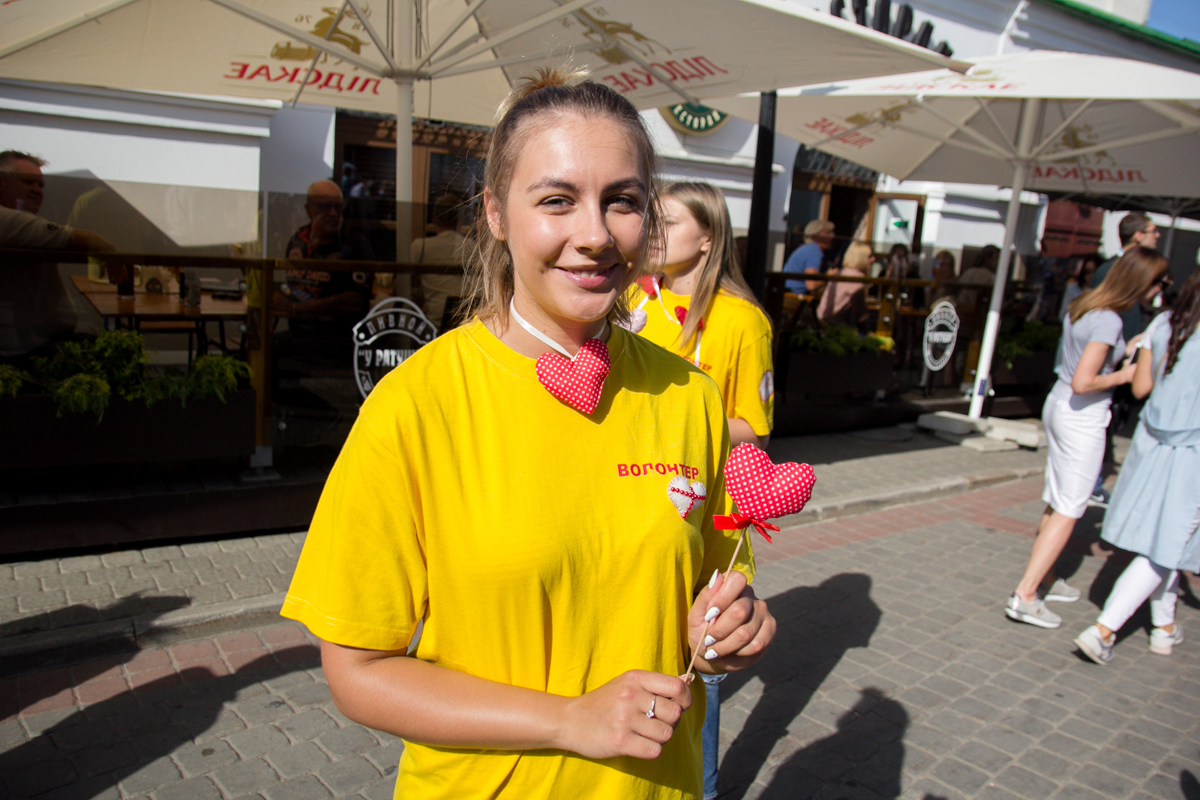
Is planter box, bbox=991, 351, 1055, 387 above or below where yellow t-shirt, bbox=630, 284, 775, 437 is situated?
below

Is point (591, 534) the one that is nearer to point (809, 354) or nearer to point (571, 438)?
point (571, 438)

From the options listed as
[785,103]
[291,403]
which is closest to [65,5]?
[291,403]

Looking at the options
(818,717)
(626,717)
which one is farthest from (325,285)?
(626,717)

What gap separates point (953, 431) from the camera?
9648 millimetres

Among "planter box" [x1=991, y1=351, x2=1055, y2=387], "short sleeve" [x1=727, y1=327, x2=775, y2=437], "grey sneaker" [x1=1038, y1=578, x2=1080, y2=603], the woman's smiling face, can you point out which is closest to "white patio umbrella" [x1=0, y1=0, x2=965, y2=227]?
"short sleeve" [x1=727, y1=327, x2=775, y2=437]

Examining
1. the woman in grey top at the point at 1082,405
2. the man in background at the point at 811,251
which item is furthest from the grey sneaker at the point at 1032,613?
the man in background at the point at 811,251

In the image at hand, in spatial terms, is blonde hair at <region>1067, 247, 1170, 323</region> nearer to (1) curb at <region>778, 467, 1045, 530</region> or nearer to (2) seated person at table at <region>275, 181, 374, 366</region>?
(1) curb at <region>778, 467, 1045, 530</region>

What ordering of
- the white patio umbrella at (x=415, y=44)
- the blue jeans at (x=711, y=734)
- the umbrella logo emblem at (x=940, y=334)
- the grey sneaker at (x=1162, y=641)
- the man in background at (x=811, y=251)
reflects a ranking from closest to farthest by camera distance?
the blue jeans at (x=711, y=734), the grey sneaker at (x=1162, y=641), the white patio umbrella at (x=415, y=44), the man in background at (x=811, y=251), the umbrella logo emblem at (x=940, y=334)

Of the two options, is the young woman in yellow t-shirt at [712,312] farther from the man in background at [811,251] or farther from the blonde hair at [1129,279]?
the man in background at [811,251]

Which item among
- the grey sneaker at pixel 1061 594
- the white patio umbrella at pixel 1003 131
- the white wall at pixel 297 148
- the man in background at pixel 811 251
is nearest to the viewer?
the grey sneaker at pixel 1061 594

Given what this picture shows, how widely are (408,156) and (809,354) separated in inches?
189

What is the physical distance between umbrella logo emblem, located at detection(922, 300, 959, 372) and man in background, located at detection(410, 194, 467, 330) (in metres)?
6.80

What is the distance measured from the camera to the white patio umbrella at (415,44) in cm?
523

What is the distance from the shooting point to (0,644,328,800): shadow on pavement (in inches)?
116
